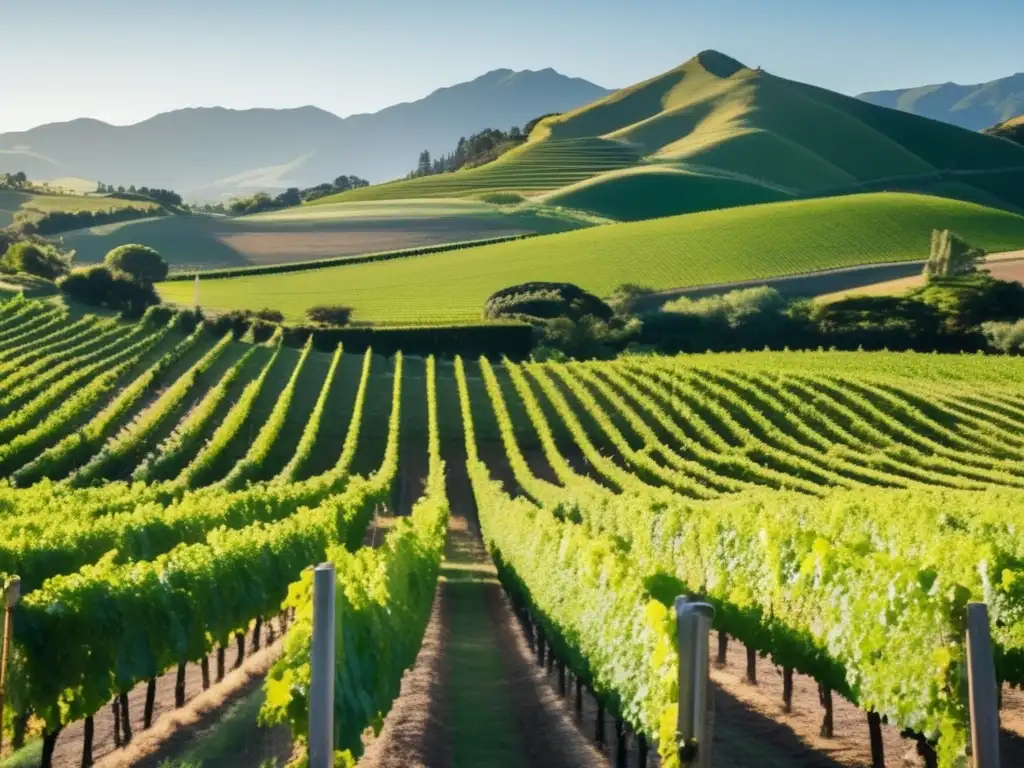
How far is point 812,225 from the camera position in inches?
4653

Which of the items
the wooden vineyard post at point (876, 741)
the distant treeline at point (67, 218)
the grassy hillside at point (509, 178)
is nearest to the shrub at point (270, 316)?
the distant treeline at point (67, 218)

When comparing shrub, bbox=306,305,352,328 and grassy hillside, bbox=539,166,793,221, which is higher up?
grassy hillside, bbox=539,166,793,221

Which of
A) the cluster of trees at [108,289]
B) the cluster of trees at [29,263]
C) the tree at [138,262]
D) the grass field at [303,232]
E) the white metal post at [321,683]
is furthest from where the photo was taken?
the grass field at [303,232]

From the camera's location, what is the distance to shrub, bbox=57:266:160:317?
76.7m

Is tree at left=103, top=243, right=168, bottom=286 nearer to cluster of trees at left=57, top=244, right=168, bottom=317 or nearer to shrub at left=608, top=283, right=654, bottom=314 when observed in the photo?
cluster of trees at left=57, top=244, right=168, bottom=317

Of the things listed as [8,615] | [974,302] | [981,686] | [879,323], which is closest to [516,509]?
[8,615]

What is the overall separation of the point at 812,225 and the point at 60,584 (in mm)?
110671

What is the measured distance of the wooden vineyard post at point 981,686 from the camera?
8.45 m

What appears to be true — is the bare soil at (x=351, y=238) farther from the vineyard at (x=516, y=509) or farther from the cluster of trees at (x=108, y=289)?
the vineyard at (x=516, y=509)

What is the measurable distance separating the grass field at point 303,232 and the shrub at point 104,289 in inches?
1517

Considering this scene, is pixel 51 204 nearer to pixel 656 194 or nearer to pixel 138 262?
pixel 656 194

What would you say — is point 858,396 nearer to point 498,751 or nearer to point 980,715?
point 498,751

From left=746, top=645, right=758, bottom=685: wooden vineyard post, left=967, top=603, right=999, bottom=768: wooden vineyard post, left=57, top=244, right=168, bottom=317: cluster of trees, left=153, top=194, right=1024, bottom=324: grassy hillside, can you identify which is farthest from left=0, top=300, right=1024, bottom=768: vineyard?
left=153, top=194, right=1024, bottom=324: grassy hillside

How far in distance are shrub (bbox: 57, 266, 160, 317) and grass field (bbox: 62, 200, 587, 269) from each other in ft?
126
